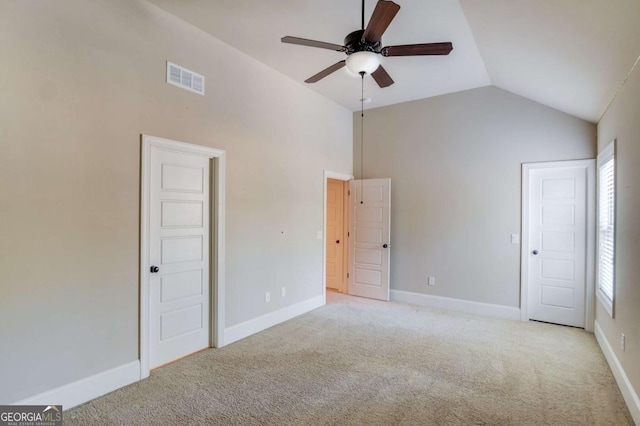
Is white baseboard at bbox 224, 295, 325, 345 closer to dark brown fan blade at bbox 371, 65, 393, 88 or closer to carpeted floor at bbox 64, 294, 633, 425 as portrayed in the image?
carpeted floor at bbox 64, 294, 633, 425

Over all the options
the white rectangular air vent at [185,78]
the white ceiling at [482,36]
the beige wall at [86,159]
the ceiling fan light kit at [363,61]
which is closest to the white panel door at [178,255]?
the beige wall at [86,159]

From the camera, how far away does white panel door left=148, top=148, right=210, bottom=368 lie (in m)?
3.01

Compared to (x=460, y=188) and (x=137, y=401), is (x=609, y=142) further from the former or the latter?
(x=137, y=401)

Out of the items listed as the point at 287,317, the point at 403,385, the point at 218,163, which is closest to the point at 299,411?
the point at 403,385

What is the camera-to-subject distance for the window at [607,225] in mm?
3133

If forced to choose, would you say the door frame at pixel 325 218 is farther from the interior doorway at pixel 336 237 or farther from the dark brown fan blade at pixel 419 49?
the dark brown fan blade at pixel 419 49

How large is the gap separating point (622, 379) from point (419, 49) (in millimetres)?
3156

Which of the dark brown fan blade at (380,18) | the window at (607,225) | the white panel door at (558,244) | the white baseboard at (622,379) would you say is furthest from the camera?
the white panel door at (558,244)

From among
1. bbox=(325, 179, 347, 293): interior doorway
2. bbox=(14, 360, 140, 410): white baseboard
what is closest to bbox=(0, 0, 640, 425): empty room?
bbox=(14, 360, 140, 410): white baseboard

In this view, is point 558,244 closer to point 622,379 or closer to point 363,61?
point 622,379

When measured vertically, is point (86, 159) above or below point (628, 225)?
above

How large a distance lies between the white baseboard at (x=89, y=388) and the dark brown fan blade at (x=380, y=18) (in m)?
3.29

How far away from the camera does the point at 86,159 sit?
8.17ft
